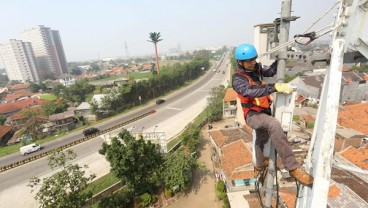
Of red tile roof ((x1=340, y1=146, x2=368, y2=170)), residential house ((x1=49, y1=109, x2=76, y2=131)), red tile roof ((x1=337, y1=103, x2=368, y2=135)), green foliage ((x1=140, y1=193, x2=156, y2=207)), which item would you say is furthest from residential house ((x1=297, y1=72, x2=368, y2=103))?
residential house ((x1=49, y1=109, x2=76, y2=131))

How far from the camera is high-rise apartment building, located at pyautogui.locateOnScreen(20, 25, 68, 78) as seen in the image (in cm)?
12425

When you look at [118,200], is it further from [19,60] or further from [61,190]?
[19,60]

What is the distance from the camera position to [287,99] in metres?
3.38

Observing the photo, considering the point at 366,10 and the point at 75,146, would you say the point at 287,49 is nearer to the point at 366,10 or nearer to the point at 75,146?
the point at 366,10

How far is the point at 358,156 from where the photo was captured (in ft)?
51.9

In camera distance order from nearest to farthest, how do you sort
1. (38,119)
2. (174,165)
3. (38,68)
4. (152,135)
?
(174,165), (152,135), (38,119), (38,68)

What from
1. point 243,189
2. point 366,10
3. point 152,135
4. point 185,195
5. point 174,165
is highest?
point 366,10

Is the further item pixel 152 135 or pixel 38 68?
pixel 38 68

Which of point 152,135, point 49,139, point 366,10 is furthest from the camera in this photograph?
point 49,139

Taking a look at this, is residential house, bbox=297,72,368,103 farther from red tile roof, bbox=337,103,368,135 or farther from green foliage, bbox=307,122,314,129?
green foliage, bbox=307,122,314,129

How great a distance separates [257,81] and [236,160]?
1523 centimetres

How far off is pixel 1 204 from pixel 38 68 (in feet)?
409

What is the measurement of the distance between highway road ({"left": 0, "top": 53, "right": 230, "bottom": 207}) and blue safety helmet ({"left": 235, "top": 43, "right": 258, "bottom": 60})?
17409 mm

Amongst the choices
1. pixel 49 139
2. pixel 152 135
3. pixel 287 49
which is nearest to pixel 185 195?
pixel 152 135
